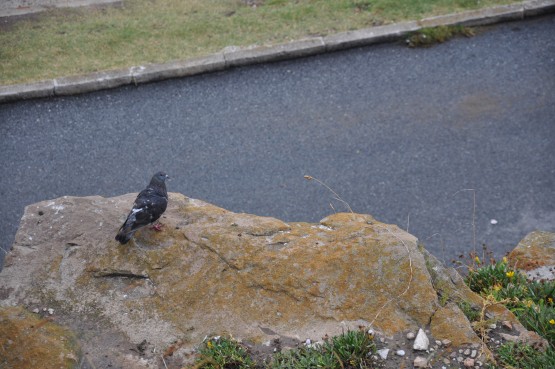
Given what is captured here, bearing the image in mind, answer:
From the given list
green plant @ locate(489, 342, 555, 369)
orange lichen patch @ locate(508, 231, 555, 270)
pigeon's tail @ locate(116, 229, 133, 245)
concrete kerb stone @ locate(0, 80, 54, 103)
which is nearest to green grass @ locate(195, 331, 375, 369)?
green plant @ locate(489, 342, 555, 369)

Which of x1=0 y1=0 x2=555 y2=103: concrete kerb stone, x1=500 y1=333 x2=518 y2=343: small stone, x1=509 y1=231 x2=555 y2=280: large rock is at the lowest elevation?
Result: x1=509 y1=231 x2=555 y2=280: large rock

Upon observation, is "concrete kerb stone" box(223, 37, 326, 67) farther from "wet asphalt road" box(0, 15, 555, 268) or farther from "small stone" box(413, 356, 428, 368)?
"small stone" box(413, 356, 428, 368)

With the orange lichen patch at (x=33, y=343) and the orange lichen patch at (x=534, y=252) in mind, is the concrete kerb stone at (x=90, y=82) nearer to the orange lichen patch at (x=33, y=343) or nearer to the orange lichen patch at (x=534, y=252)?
the orange lichen patch at (x=33, y=343)

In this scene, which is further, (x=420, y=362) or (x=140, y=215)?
(x=140, y=215)

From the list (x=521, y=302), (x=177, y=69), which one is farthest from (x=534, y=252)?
(x=177, y=69)

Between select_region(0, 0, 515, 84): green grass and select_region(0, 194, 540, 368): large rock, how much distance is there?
15.5ft

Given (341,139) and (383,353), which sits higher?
(383,353)

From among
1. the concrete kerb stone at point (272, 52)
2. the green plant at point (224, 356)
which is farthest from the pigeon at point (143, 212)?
the concrete kerb stone at point (272, 52)

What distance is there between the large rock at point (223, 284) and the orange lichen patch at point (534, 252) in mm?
1216

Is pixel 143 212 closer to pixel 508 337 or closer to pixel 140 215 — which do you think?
pixel 140 215

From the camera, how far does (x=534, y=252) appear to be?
577 centimetres

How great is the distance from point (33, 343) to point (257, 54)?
5.81 metres

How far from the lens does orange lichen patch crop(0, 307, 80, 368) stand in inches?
161

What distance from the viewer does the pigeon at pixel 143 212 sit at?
4801 millimetres
